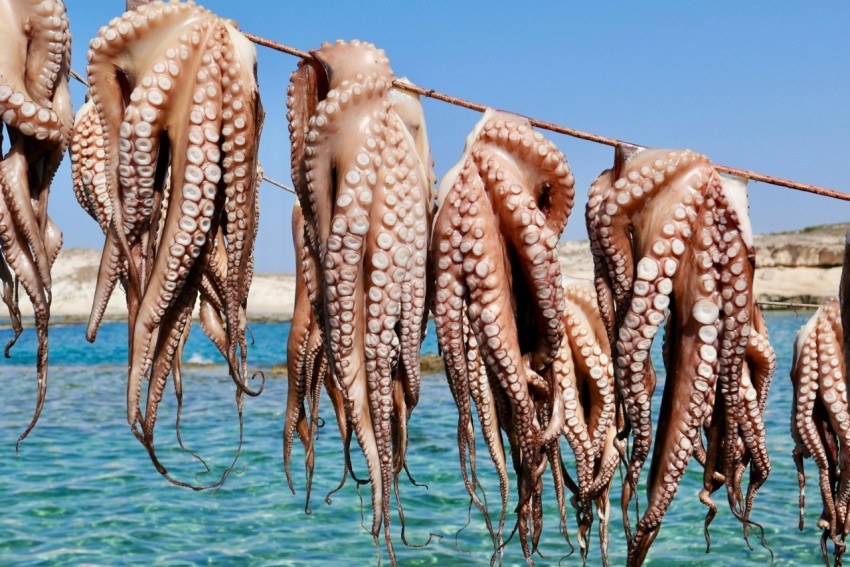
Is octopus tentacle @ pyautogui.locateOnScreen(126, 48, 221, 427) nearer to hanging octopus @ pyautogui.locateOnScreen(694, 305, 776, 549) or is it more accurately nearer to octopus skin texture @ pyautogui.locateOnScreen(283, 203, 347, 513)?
octopus skin texture @ pyautogui.locateOnScreen(283, 203, 347, 513)

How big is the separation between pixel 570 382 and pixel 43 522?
233 inches

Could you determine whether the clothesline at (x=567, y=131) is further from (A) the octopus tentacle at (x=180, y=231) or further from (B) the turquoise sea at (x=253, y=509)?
(B) the turquoise sea at (x=253, y=509)

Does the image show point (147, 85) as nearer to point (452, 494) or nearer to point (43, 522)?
point (43, 522)

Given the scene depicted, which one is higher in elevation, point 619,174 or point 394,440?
point 619,174

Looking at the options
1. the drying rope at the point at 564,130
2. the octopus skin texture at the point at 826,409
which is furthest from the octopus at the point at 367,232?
the octopus skin texture at the point at 826,409

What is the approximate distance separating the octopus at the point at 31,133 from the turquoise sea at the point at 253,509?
3764mm

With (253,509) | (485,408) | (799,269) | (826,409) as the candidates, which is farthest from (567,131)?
(799,269)

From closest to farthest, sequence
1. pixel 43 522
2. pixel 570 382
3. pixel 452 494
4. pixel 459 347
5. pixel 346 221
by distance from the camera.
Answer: pixel 346 221 → pixel 459 347 → pixel 570 382 → pixel 43 522 → pixel 452 494

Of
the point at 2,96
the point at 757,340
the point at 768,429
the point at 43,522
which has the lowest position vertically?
the point at 43,522

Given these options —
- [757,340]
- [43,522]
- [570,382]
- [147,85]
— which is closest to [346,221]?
[147,85]

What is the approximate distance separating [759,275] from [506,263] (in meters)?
46.2

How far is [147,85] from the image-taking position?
106 inches

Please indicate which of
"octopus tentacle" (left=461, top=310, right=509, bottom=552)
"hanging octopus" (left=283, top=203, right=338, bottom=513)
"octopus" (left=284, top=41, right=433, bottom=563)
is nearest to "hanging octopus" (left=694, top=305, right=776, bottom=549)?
"octopus tentacle" (left=461, top=310, right=509, bottom=552)

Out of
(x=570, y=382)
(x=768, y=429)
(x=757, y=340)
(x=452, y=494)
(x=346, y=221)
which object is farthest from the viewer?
(x=768, y=429)
